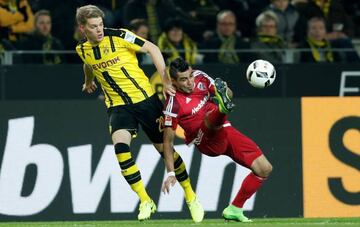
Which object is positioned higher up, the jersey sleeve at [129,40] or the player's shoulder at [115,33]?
the player's shoulder at [115,33]

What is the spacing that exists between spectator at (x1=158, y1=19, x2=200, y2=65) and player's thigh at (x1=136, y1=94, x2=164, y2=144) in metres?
4.24

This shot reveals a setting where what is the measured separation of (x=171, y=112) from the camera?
1365 cm

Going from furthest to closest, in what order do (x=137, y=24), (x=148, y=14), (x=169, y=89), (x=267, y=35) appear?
(x=148, y=14) → (x=267, y=35) → (x=137, y=24) → (x=169, y=89)

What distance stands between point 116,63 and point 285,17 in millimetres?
6666

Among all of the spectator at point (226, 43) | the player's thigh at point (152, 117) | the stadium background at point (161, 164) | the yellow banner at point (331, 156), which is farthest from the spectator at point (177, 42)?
the player's thigh at point (152, 117)

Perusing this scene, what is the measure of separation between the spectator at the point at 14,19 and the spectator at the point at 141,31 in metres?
1.64

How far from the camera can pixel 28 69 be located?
58.1ft

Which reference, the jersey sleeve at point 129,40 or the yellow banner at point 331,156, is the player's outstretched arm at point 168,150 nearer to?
the jersey sleeve at point 129,40

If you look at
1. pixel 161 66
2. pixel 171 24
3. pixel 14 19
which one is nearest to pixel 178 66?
pixel 161 66

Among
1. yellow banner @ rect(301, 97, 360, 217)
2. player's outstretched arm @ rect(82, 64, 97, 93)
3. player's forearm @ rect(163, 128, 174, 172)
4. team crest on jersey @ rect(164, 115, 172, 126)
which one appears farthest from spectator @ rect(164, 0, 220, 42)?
player's forearm @ rect(163, 128, 174, 172)

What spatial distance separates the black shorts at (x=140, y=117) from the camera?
1378cm

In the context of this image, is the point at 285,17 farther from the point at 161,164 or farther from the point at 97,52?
the point at 97,52

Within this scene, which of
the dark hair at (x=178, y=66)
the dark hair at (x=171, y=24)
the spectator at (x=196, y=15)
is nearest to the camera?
the dark hair at (x=178, y=66)

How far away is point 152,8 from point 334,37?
9.22ft
